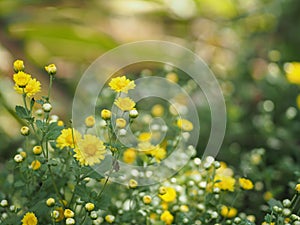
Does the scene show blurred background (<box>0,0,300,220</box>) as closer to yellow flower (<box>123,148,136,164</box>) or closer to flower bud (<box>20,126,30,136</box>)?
yellow flower (<box>123,148,136,164</box>)

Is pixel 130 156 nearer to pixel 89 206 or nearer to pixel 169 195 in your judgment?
pixel 169 195

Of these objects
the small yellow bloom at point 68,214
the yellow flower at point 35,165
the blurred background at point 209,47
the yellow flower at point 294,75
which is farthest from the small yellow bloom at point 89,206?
the yellow flower at point 294,75

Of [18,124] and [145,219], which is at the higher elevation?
[145,219]

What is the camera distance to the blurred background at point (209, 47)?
6.32 feet

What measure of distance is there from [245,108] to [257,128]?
0.21m

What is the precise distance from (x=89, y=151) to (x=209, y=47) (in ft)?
5.94

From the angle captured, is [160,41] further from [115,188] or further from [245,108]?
[115,188]

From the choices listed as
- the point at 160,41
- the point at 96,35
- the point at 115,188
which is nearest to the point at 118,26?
the point at 160,41

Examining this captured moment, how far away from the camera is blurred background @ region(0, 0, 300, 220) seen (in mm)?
1926

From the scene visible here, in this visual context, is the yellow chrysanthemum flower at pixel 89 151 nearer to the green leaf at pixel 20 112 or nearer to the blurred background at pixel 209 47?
the green leaf at pixel 20 112

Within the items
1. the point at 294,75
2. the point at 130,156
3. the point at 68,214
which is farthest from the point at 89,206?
the point at 294,75

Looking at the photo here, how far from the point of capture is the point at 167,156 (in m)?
1.40

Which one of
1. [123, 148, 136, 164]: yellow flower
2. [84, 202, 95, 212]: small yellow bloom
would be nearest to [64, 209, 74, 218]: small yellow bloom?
[84, 202, 95, 212]: small yellow bloom

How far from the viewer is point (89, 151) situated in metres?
1.06
